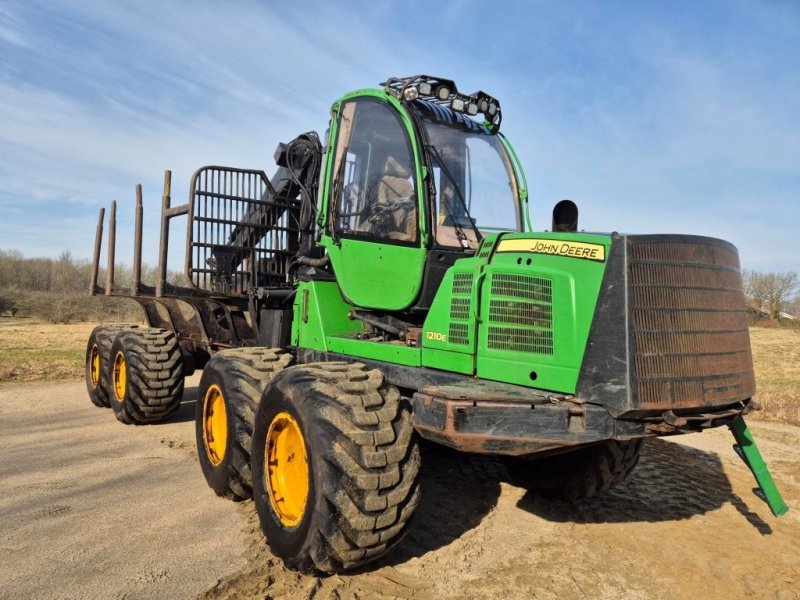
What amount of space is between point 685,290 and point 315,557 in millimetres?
2440

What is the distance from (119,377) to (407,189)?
5586 mm

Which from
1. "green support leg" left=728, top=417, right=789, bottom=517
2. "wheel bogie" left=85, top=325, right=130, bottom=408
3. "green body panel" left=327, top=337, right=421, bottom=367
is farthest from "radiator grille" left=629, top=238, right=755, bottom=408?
"wheel bogie" left=85, top=325, right=130, bottom=408

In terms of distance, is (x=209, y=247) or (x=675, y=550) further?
(x=209, y=247)

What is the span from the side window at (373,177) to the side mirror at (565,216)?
1010mm

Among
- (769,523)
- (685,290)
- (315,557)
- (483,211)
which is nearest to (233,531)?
(315,557)

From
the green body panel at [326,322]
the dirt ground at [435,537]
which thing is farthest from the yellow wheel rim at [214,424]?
the green body panel at [326,322]

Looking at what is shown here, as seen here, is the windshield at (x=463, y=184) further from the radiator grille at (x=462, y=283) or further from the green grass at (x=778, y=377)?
the green grass at (x=778, y=377)

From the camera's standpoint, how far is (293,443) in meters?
4.04

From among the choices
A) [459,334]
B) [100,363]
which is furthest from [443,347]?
[100,363]

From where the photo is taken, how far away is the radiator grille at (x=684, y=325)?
10.6 ft

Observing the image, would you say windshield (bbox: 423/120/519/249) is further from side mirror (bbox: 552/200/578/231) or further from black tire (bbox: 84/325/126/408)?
black tire (bbox: 84/325/126/408)

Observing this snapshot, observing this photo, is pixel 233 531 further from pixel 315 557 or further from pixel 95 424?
pixel 95 424

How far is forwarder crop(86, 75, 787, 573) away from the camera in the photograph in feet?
10.6

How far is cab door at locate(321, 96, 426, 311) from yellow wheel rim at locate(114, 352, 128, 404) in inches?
172
